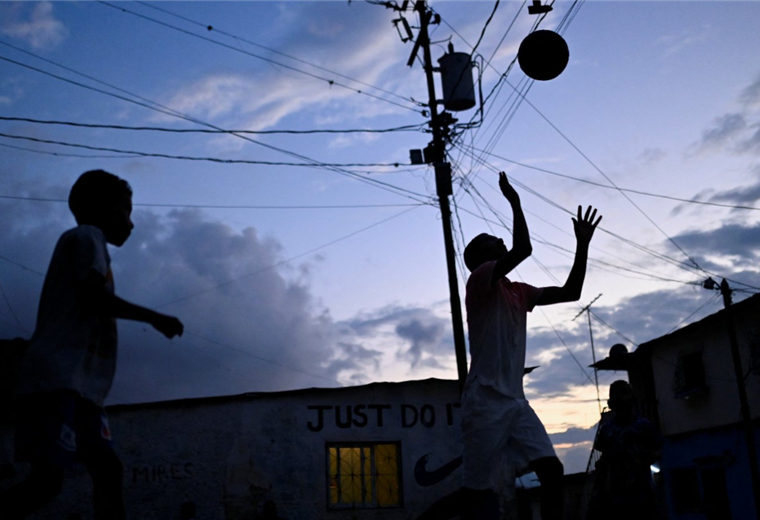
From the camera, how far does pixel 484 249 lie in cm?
486

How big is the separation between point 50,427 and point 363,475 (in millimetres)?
15351

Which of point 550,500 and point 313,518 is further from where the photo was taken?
point 313,518

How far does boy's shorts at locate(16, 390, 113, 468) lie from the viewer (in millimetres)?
2928

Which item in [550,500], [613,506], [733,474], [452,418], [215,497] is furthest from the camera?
[733,474]

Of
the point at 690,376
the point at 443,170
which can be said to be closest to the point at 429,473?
the point at 443,170

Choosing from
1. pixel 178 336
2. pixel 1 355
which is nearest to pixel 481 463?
pixel 178 336

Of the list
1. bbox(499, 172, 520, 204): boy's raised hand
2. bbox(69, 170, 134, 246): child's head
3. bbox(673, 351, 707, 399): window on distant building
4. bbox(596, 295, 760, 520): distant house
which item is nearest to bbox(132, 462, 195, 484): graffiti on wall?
bbox(499, 172, 520, 204): boy's raised hand

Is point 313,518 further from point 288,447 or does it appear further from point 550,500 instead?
point 550,500

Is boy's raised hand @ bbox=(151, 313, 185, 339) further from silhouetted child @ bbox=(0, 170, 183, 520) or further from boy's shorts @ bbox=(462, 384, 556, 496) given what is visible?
boy's shorts @ bbox=(462, 384, 556, 496)

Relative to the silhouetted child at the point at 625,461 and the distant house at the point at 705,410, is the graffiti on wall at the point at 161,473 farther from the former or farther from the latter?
the distant house at the point at 705,410

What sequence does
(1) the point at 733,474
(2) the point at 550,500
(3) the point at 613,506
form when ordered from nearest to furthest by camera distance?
(2) the point at 550,500 < (3) the point at 613,506 < (1) the point at 733,474

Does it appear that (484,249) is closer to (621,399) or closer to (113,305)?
(113,305)

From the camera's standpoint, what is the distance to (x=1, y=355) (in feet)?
61.2

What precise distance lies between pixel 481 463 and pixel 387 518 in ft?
44.8
